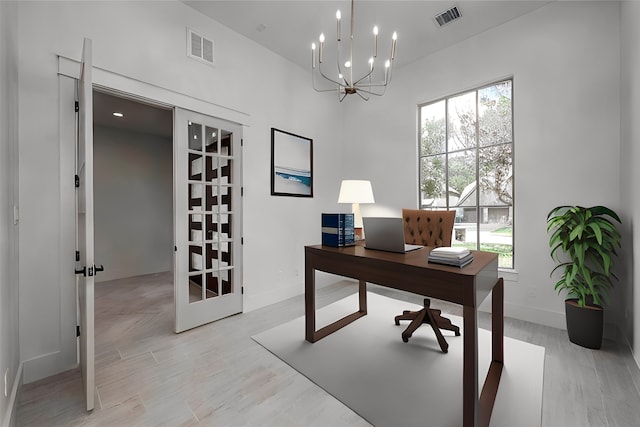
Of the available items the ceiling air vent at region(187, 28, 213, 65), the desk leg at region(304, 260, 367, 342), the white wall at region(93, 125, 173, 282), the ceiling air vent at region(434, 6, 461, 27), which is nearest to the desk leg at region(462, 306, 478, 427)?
the desk leg at region(304, 260, 367, 342)

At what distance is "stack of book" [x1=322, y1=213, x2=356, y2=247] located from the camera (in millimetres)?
2217

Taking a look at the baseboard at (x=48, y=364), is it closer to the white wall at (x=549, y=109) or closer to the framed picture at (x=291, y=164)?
the framed picture at (x=291, y=164)

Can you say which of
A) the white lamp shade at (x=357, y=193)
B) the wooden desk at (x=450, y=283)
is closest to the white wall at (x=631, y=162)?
the wooden desk at (x=450, y=283)

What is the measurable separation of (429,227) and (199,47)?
10.2 feet

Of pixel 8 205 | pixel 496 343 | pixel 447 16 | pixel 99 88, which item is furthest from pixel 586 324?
pixel 99 88

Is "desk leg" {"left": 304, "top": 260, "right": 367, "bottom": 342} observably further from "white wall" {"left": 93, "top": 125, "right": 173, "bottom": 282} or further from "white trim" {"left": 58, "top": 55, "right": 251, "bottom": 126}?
"white wall" {"left": 93, "top": 125, "right": 173, "bottom": 282}

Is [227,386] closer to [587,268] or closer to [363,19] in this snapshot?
[587,268]

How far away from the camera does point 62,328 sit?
2025 millimetres

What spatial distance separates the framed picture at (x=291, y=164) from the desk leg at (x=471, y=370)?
8.88ft

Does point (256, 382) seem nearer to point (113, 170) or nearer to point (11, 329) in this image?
point (11, 329)

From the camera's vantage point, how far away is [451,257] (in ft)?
4.89

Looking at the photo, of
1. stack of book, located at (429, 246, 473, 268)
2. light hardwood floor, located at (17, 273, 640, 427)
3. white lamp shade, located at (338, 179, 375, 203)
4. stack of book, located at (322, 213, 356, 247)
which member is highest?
white lamp shade, located at (338, 179, 375, 203)

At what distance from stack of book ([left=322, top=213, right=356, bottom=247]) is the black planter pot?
6.51 feet

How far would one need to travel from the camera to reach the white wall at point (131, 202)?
4.60 meters
